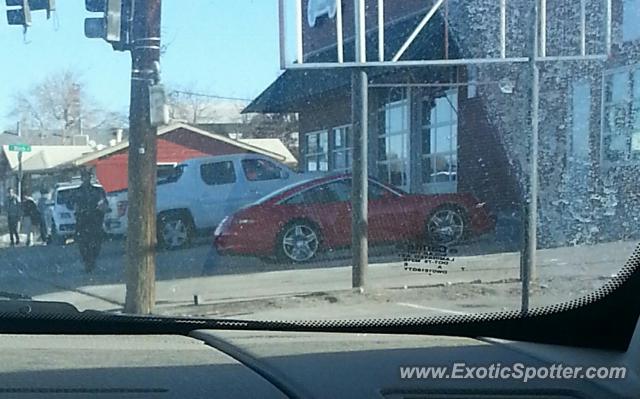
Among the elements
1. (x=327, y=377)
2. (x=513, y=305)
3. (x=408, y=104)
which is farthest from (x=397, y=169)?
(x=327, y=377)

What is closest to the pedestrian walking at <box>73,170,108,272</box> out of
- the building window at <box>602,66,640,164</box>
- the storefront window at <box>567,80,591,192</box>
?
the storefront window at <box>567,80,591,192</box>

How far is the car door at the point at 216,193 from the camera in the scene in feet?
11.7

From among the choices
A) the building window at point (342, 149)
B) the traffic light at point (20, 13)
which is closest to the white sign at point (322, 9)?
the building window at point (342, 149)

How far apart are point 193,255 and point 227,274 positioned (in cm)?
16

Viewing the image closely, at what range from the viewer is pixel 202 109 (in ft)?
11.7

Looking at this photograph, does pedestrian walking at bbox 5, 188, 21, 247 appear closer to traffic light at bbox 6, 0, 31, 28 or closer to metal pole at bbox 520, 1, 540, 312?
traffic light at bbox 6, 0, 31, 28

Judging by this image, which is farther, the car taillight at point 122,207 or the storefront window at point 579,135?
the storefront window at point 579,135

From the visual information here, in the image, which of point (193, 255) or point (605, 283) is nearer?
point (605, 283)

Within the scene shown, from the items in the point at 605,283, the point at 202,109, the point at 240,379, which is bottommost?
the point at 240,379

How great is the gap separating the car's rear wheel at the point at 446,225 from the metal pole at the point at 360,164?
10.6 inches

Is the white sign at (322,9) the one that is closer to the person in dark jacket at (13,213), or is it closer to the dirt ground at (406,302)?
the dirt ground at (406,302)

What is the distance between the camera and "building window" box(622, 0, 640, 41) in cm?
344

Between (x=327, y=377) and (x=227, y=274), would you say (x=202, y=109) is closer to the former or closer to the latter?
(x=227, y=274)

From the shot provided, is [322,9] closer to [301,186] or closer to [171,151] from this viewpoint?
[301,186]
